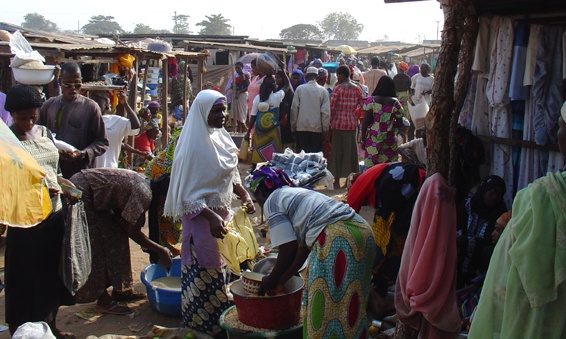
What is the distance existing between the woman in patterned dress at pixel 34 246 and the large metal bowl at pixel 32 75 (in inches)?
99.6

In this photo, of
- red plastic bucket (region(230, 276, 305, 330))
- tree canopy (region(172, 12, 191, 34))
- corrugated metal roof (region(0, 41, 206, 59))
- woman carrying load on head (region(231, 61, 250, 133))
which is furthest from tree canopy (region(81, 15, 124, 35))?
red plastic bucket (region(230, 276, 305, 330))

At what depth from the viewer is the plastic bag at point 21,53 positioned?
20.7 ft

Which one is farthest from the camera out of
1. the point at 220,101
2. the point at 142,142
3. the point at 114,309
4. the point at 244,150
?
the point at 244,150

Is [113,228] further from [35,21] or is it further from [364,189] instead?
[35,21]

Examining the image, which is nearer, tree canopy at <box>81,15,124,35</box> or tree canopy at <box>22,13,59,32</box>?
tree canopy at <box>81,15,124,35</box>

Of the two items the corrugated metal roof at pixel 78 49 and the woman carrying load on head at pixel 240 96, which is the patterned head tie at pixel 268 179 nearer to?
the corrugated metal roof at pixel 78 49

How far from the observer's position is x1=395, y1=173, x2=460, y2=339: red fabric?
3.12 metres

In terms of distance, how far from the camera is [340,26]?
387ft

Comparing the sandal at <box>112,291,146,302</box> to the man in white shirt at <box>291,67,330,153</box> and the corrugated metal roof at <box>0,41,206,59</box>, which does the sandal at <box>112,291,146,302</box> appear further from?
the man in white shirt at <box>291,67,330,153</box>

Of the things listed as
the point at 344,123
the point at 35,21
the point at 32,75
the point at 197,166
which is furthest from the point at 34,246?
the point at 35,21

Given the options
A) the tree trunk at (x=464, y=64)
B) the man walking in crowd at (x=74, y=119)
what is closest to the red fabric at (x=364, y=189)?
the tree trunk at (x=464, y=64)

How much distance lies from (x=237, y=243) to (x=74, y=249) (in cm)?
112

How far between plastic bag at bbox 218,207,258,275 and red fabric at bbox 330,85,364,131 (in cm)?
477

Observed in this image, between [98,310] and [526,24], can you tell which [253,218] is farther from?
[526,24]
